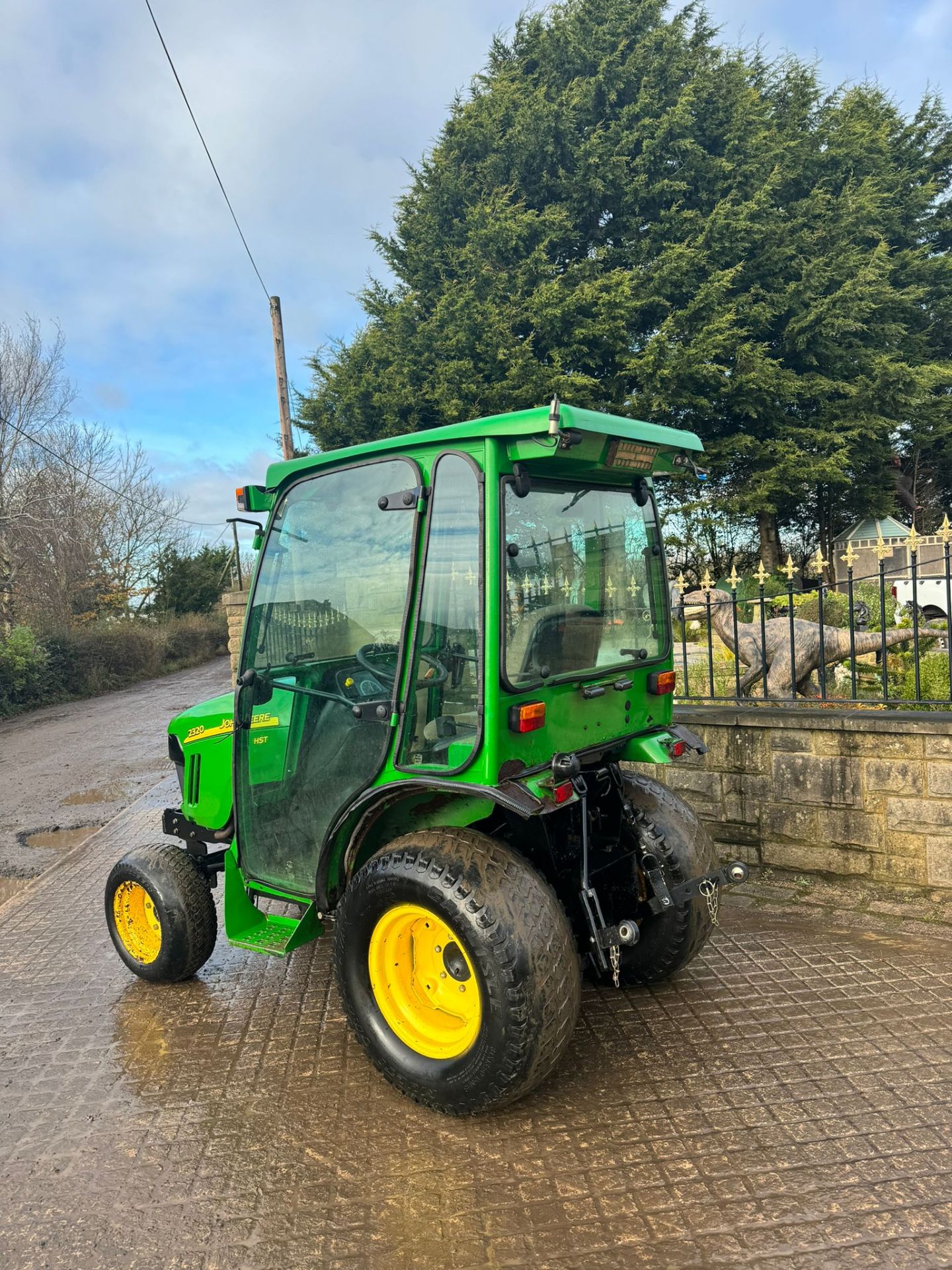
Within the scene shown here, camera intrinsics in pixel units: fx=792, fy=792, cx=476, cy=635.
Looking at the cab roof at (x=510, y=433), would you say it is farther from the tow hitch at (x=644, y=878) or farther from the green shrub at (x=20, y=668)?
the green shrub at (x=20, y=668)

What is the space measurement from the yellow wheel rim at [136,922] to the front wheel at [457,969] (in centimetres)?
143

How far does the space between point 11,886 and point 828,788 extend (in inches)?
231

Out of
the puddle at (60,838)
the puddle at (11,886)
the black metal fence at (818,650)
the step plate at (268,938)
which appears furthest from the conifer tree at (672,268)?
the step plate at (268,938)

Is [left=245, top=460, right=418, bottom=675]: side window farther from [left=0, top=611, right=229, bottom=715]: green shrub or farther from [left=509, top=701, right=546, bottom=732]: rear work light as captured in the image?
[left=0, top=611, right=229, bottom=715]: green shrub

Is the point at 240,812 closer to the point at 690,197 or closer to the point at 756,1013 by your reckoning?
the point at 756,1013

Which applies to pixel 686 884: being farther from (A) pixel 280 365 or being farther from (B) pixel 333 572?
(A) pixel 280 365

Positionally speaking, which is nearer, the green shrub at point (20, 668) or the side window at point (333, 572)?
the side window at point (333, 572)

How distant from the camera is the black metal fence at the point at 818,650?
4.63 m

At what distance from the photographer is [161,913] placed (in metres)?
Result: 3.66

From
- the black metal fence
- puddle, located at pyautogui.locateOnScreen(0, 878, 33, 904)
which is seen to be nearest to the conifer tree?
the black metal fence

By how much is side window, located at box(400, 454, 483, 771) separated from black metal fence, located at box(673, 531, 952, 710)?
7.55 ft

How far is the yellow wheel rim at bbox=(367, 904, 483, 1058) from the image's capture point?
273 cm

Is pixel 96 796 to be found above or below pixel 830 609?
below

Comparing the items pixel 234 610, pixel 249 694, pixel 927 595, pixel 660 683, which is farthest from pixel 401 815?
pixel 927 595
